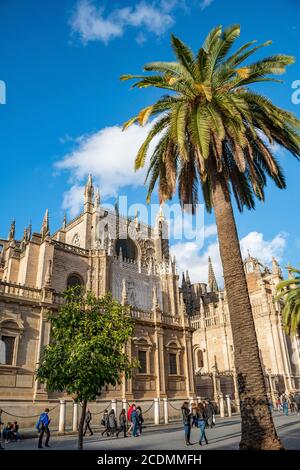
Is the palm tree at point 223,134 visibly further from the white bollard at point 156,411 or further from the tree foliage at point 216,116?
the white bollard at point 156,411

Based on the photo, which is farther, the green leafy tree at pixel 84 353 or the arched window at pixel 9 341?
the arched window at pixel 9 341

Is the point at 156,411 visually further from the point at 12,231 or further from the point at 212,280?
the point at 212,280

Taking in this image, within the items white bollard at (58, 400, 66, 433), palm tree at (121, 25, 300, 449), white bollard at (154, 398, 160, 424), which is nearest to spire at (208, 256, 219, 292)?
white bollard at (154, 398, 160, 424)

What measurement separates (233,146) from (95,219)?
33005 millimetres

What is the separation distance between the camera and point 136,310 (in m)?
24.7

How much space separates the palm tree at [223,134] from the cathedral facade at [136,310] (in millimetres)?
10387

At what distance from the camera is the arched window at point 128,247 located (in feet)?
159

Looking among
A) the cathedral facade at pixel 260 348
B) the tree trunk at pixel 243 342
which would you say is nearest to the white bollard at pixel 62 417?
the tree trunk at pixel 243 342

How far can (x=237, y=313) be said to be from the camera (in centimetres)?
1038

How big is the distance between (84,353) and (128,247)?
39.0m

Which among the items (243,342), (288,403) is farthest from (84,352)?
(288,403)

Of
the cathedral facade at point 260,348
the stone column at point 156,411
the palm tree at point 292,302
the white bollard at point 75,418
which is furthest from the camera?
Result: the cathedral facade at point 260,348

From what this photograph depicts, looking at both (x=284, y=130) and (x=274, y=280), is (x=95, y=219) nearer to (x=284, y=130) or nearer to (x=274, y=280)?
(x=274, y=280)

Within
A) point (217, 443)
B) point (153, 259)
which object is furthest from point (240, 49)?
point (153, 259)
